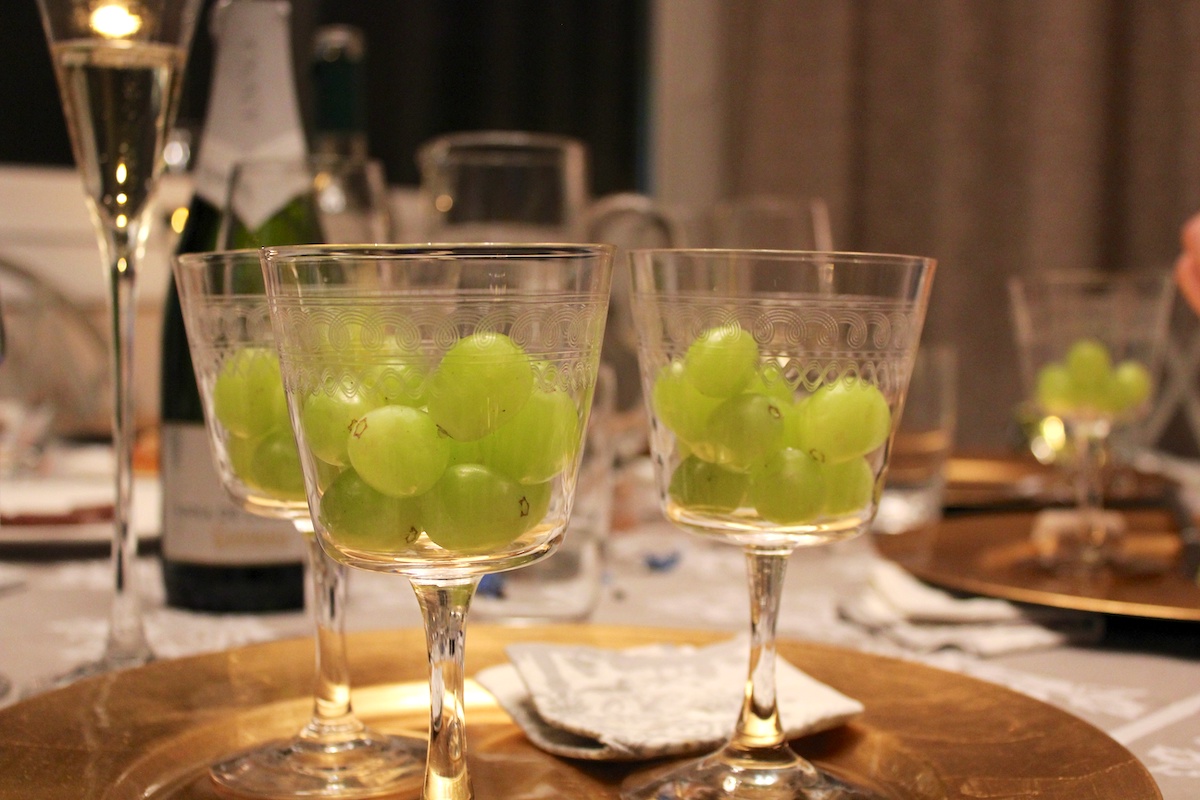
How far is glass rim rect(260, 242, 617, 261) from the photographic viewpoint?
495 mm

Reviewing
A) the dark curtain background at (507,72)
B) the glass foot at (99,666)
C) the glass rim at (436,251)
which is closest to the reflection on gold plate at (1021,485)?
the glass foot at (99,666)

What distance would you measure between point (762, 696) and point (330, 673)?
23 centimetres

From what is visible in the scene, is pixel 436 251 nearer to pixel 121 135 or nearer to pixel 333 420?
pixel 333 420

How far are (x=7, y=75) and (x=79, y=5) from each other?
2.83 m

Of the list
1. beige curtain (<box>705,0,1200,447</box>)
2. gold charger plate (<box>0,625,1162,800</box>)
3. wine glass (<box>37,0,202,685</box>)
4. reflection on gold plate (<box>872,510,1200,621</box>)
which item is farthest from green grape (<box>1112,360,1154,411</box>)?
beige curtain (<box>705,0,1200,447</box>)

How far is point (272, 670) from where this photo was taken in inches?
30.5

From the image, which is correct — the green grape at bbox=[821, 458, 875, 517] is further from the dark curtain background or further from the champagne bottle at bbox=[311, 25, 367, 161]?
the dark curtain background

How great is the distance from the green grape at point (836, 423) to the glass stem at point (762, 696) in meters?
0.06

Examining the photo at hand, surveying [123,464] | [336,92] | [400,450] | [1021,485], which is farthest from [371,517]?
[1021,485]

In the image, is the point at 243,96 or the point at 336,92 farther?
the point at 336,92

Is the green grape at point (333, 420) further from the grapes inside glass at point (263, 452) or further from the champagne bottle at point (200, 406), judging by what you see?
the champagne bottle at point (200, 406)

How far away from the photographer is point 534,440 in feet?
1.73

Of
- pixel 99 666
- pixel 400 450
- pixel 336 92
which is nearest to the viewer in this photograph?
pixel 400 450

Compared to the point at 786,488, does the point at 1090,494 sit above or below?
below
